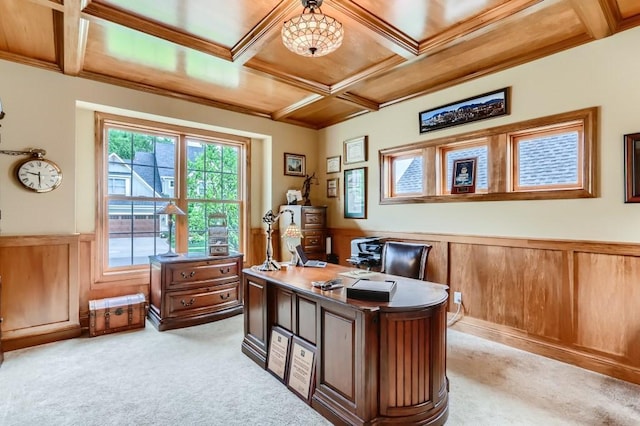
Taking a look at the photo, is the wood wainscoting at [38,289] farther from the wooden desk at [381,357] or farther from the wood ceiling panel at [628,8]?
the wood ceiling panel at [628,8]

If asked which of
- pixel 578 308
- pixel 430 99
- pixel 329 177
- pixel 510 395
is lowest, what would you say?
pixel 510 395

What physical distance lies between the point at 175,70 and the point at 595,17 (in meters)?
3.65

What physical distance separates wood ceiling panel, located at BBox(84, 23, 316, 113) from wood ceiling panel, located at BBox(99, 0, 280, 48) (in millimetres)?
237

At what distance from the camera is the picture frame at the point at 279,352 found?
2455mm

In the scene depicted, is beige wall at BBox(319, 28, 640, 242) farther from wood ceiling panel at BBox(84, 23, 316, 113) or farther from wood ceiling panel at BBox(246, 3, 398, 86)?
wood ceiling panel at BBox(84, 23, 316, 113)

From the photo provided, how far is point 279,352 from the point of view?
252 centimetres

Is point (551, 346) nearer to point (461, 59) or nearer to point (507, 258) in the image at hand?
point (507, 258)

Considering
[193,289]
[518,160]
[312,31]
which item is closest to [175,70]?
[312,31]

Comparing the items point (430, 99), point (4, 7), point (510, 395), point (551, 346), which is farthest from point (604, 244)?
point (4, 7)

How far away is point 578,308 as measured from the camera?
278 centimetres

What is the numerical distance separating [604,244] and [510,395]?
1.44 m

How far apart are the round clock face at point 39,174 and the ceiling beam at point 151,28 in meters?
1.62

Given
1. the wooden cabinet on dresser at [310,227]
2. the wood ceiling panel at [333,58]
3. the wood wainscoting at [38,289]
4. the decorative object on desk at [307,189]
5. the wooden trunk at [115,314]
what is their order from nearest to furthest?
1. the wood ceiling panel at [333,58]
2. the wood wainscoting at [38,289]
3. the wooden trunk at [115,314]
4. the wooden cabinet on dresser at [310,227]
5. the decorative object on desk at [307,189]

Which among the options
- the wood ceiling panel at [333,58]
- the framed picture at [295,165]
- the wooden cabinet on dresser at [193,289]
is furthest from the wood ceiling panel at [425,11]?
the wooden cabinet on dresser at [193,289]
